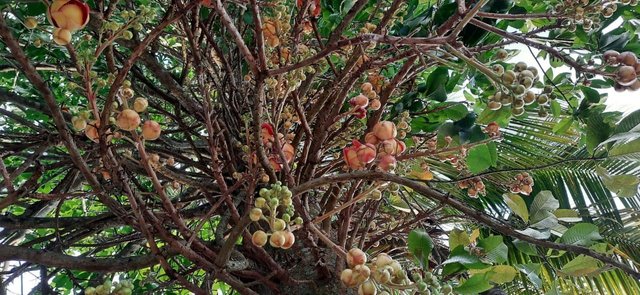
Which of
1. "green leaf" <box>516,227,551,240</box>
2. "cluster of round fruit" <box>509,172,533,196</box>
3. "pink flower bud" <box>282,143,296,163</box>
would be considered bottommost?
"green leaf" <box>516,227,551,240</box>

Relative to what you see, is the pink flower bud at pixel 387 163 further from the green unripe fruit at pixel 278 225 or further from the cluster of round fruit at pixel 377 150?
the green unripe fruit at pixel 278 225

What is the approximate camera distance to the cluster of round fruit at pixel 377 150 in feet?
2.78

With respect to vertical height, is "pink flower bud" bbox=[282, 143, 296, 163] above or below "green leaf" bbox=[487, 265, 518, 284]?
above

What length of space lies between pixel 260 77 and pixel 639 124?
545 millimetres

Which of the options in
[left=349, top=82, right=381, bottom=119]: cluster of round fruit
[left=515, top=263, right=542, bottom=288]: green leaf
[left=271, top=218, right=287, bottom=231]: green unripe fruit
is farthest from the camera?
[left=349, top=82, right=381, bottom=119]: cluster of round fruit

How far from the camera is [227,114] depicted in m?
1.33

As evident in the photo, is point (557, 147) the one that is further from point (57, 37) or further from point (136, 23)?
point (57, 37)

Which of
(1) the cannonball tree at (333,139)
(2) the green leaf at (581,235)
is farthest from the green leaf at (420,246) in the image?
(2) the green leaf at (581,235)

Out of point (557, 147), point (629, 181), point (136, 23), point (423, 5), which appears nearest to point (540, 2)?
point (423, 5)

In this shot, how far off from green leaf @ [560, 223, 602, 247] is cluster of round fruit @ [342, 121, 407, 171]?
0.98 ft

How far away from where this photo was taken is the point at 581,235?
834 mm

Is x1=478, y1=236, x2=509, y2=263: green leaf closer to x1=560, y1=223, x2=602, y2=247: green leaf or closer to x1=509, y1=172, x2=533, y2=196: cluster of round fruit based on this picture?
x1=560, y1=223, x2=602, y2=247: green leaf

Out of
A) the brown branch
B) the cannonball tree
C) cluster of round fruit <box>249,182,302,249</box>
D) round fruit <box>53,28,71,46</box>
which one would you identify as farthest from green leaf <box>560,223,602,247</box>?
round fruit <box>53,28,71,46</box>

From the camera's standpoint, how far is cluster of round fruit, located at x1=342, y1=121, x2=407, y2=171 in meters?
0.85
